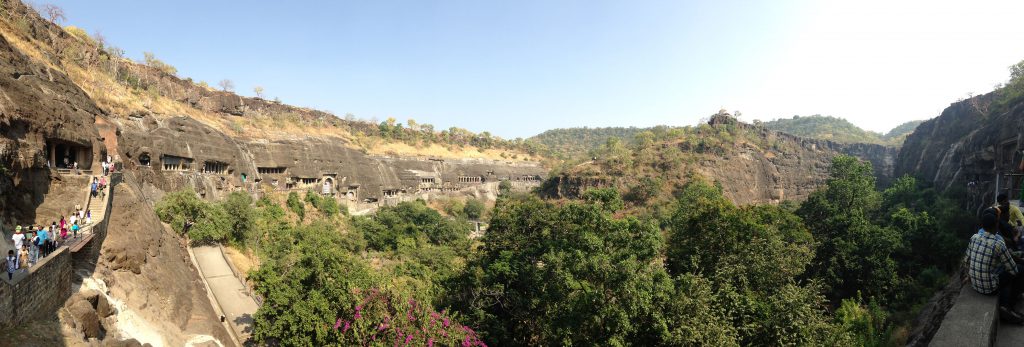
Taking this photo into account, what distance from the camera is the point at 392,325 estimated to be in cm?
1324

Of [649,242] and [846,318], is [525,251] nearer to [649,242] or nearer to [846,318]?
[649,242]

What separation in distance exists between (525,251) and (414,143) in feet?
212

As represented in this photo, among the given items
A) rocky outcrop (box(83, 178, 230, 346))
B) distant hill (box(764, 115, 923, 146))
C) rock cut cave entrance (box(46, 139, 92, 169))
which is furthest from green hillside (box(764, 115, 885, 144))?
rock cut cave entrance (box(46, 139, 92, 169))

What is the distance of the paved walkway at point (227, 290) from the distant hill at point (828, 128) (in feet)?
477

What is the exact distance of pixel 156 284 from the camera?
15656 mm

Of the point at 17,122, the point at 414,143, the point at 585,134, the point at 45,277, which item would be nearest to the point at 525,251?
the point at 45,277

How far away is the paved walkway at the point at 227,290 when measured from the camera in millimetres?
17641

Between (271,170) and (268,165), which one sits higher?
(268,165)

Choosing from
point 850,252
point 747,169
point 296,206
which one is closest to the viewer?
point 850,252

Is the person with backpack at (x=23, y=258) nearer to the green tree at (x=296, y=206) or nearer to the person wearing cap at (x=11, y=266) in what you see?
the person wearing cap at (x=11, y=266)

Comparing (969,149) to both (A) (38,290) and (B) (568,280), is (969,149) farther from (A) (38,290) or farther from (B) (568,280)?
(A) (38,290)

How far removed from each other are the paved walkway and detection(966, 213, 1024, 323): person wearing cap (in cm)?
1965

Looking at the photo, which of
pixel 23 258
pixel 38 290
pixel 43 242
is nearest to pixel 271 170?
pixel 43 242

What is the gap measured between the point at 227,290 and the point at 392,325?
36.5 feet
